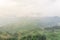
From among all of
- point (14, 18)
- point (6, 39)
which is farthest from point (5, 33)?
point (14, 18)

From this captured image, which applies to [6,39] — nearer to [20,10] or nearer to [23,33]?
[23,33]

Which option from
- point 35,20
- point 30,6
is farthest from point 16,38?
point 30,6

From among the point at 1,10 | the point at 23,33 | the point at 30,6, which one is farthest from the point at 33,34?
the point at 1,10

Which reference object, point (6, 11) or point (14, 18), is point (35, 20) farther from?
point (6, 11)

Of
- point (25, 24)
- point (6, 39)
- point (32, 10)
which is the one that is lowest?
point (6, 39)

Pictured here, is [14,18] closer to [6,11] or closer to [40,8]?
[6,11]

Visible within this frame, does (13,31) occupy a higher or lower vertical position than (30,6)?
lower

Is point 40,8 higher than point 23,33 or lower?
higher
